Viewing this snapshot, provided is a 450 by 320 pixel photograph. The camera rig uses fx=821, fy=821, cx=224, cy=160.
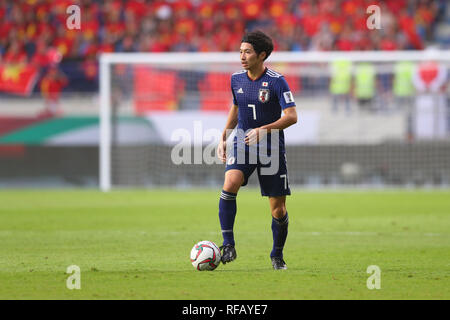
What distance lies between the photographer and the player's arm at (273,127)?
719 cm

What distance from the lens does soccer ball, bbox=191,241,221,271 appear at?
716 cm

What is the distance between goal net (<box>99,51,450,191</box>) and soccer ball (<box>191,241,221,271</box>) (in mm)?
11310

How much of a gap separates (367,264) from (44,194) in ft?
36.9

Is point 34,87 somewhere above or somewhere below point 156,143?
above

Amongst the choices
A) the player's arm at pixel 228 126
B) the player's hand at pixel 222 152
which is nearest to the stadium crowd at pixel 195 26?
the player's arm at pixel 228 126

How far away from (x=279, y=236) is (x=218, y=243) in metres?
2.05

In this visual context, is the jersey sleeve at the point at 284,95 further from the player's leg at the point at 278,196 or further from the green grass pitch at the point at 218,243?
the green grass pitch at the point at 218,243

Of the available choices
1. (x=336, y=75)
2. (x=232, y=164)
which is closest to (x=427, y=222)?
(x=232, y=164)

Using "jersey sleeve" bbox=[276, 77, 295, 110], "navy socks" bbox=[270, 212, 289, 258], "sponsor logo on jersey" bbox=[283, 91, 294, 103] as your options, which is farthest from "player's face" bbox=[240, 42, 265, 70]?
"navy socks" bbox=[270, 212, 289, 258]

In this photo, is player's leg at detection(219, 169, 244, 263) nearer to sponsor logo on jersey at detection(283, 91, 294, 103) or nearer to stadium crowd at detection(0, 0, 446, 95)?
sponsor logo on jersey at detection(283, 91, 294, 103)

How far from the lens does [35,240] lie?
972 centimetres

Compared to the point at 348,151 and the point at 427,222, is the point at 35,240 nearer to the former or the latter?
the point at 427,222

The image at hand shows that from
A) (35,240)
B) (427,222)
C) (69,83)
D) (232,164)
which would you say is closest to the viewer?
(232,164)

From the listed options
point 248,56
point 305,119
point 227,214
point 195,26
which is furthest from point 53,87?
point 227,214
